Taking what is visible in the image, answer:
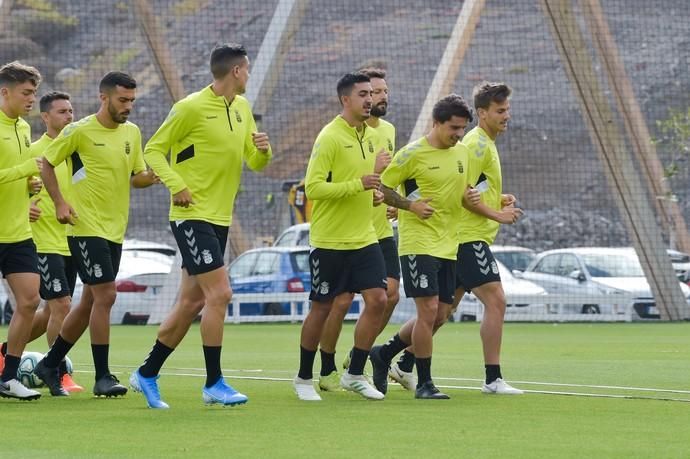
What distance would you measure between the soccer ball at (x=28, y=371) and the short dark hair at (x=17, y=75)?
2.08m

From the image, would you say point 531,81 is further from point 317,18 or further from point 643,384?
point 643,384

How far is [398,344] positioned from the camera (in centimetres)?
1229

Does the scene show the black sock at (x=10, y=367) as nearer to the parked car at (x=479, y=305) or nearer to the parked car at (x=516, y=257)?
the parked car at (x=479, y=305)

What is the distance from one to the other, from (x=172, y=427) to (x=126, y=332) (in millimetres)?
14174

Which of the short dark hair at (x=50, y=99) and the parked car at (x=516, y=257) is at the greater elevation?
the short dark hair at (x=50, y=99)

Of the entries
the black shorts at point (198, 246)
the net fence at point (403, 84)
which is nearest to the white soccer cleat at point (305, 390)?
the black shorts at point (198, 246)

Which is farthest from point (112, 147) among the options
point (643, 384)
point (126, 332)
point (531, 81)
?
point (531, 81)

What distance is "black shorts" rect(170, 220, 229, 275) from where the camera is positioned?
10383mm

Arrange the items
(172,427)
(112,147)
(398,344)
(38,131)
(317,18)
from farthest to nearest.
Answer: (317,18) < (38,131) < (398,344) < (112,147) < (172,427)

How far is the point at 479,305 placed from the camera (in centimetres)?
2634

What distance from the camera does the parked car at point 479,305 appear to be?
26281 millimetres

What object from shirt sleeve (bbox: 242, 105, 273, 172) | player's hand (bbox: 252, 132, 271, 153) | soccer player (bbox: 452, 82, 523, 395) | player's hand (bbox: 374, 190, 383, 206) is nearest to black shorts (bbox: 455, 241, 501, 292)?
soccer player (bbox: 452, 82, 523, 395)

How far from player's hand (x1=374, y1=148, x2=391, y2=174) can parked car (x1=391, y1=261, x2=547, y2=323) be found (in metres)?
14.8

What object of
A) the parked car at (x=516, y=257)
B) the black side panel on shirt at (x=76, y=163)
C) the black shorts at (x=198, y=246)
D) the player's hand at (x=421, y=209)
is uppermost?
the black side panel on shirt at (x=76, y=163)
